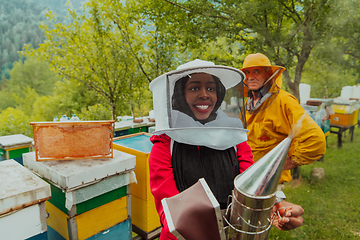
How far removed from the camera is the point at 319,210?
167 inches

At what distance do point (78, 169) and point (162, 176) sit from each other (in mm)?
1079

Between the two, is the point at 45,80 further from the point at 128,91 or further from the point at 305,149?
the point at 305,149

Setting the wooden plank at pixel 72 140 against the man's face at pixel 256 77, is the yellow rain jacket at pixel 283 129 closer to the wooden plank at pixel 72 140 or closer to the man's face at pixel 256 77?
the man's face at pixel 256 77

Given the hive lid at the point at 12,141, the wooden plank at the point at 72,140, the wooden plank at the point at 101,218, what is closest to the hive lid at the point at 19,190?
the wooden plank at the point at 72,140

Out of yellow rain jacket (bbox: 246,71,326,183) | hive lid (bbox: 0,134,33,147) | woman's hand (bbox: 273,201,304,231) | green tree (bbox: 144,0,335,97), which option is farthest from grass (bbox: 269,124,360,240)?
hive lid (bbox: 0,134,33,147)

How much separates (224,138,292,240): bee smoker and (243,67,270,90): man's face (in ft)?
5.87

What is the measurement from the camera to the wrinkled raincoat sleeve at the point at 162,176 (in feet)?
3.82

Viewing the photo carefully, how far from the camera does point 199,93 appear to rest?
52.2 inches

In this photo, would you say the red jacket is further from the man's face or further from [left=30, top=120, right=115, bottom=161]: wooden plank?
the man's face

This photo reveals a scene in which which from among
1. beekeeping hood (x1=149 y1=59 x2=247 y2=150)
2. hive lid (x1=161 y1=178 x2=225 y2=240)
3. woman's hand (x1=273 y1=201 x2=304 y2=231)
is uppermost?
beekeeping hood (x1=149 y1=59 x2=247 y2=150)

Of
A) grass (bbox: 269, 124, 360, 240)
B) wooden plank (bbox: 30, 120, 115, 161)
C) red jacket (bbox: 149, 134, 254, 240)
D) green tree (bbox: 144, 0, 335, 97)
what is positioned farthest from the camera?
green tree (bbox: 144, 0, 335, 97)

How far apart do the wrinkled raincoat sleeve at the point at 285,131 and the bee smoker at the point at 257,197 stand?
5.00 ft

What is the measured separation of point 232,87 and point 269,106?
1.05 meters

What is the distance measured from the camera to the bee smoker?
0.76m
